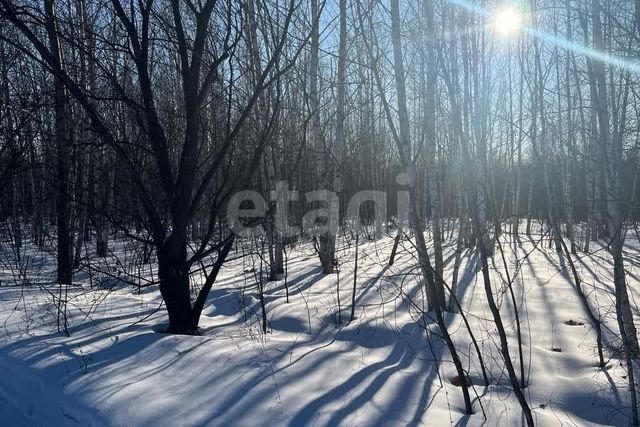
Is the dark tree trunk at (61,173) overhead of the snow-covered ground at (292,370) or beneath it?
overhead

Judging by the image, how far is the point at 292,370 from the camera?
126 inches

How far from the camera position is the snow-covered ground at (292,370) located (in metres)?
2.66

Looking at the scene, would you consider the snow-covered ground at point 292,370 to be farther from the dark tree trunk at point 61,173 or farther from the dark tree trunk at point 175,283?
the dark tree trunk at point 61,173

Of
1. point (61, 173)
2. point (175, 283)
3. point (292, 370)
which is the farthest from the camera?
point (61, 173)

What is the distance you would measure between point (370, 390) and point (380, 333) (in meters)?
1.66

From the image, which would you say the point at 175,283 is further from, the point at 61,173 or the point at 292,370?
the point at 61,173

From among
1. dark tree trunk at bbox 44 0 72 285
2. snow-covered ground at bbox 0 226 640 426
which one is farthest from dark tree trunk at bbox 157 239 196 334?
dark tree trunk at bbox 44 0 72 285

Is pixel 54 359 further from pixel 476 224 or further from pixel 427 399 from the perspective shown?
pixel 476 224

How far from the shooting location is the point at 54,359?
3.40 meters

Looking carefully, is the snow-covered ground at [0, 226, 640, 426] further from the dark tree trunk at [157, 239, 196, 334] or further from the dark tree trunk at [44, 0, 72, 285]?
the dark tree trunk at [44, 0, 72, 285]

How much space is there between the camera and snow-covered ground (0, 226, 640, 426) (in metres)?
2.66

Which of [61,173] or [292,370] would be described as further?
[61,173]

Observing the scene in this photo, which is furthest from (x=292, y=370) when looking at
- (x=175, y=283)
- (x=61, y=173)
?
(x=61, y=173)

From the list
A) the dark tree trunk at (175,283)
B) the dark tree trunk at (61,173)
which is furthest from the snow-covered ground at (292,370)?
the dark tree trunk at (61,173)
